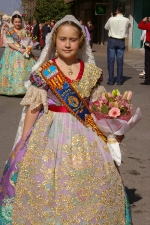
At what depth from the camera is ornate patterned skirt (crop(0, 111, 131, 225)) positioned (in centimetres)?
326

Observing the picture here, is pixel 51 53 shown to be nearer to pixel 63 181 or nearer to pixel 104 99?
pixel 104 99

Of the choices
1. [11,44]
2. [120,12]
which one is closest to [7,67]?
[11,44]

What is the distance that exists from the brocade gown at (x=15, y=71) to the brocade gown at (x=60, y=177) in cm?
678

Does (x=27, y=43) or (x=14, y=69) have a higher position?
(x=27, y=43)

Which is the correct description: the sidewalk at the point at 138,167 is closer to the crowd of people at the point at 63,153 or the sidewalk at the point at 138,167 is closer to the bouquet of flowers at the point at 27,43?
the crowd of people at the point at 63,153

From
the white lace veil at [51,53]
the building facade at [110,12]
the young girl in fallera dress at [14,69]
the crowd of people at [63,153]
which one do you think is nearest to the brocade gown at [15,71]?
the young girl in fallera dress at [14,69]

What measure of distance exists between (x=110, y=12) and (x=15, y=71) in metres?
22.0

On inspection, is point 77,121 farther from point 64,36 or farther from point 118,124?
point 64,36

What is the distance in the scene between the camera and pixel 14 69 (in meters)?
10.4

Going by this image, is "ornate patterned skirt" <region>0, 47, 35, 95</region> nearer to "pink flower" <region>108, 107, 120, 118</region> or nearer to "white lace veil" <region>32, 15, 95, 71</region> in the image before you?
"white lace veil" <region>32, 15, 95, 71</region>

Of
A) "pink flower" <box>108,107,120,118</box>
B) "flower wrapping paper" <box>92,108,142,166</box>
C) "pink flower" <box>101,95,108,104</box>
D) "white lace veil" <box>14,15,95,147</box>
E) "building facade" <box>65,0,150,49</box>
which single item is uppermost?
"white lace veil" <box>14,15,95,147</box>

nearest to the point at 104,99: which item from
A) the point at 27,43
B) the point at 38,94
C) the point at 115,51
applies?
the point at 38,94

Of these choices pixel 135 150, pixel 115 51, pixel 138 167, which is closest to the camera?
pixel 138 167

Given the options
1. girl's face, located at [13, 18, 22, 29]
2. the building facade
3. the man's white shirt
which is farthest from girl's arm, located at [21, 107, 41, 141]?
the building facade
